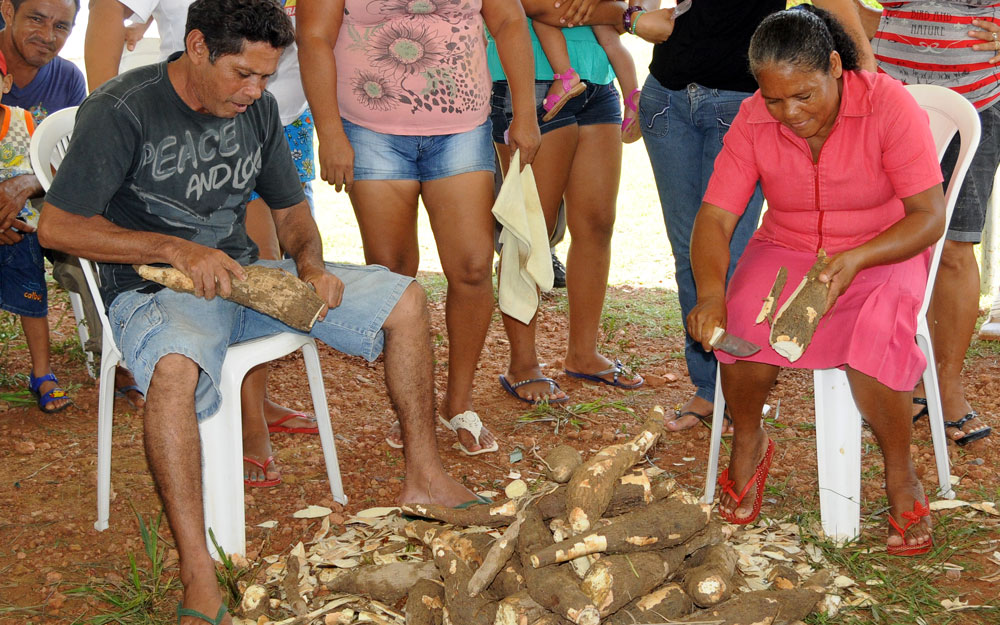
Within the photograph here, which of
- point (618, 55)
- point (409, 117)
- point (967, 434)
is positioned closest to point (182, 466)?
point (409, 117)

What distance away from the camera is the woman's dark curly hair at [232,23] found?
235cm

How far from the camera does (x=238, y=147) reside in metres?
2.62

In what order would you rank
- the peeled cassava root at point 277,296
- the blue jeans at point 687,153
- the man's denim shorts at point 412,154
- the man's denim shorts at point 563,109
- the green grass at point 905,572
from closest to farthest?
the green grass at point 905,572 → the peeled cassava root at point 277,296 → the man's denim shorts at point 412,154 → the blue jeans at point 687,153 → the man's denim shorts at point 563,109

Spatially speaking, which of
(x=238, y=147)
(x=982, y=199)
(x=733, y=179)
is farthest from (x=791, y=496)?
(x=238, y=147)

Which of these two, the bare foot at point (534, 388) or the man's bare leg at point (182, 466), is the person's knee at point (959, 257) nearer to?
the bare foot at point (534, 388)

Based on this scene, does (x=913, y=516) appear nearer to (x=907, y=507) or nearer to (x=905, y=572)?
(x=907, y=507)

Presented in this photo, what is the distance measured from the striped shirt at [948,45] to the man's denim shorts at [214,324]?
2014mm

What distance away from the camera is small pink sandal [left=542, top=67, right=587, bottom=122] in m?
3.32

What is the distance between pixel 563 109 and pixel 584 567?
194 cm

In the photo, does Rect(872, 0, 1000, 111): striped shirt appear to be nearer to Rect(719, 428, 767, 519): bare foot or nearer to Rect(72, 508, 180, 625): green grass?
Rect(719, 428, 767, 519): bare foot

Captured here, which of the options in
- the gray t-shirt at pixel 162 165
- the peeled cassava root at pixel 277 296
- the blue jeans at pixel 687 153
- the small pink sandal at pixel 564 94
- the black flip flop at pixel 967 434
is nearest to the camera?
the gray t-shirt at pixel 162 165

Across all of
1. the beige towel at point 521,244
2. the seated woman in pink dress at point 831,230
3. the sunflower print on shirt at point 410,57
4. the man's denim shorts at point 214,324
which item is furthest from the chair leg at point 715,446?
the sunflower print on shirt at point 410,57

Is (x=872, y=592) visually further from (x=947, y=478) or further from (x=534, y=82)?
(x=534, y=82)

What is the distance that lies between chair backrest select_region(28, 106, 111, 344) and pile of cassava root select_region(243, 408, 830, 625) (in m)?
0.96
